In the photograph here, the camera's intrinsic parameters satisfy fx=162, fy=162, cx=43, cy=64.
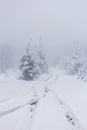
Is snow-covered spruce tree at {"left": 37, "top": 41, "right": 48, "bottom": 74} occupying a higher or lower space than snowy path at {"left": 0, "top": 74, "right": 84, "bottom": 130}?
lower

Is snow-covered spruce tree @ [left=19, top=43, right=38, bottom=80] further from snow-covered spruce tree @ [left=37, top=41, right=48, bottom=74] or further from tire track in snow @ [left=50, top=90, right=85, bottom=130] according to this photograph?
tire track in snow @ [left=50, top=90, right=85, bottom=130]

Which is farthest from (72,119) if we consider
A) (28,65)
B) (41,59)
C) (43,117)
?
(41,59)

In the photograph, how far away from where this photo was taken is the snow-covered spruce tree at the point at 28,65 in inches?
1054

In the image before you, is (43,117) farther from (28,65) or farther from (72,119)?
(28,65)

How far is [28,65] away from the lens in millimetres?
27016

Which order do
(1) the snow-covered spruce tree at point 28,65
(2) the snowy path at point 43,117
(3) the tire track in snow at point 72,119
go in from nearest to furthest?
(2) the snowy path at point 43,117 → (3) the tire track in snow at point 72,119 → (1) the snow-covered spruce tree at point 28,65

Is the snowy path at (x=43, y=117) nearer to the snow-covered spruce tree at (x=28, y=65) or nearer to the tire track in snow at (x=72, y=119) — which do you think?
the tire track in snow at (x=72, y=119)

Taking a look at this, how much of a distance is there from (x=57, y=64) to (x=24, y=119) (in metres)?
56.8

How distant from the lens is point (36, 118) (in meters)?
5.93

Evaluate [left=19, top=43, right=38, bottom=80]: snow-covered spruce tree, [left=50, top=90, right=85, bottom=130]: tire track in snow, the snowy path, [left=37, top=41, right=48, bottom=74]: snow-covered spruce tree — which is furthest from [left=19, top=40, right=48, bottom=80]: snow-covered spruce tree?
[left=50, top=90, right=85, bottom=130]: tire track in snow

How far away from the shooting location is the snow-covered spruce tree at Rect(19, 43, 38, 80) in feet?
87.9


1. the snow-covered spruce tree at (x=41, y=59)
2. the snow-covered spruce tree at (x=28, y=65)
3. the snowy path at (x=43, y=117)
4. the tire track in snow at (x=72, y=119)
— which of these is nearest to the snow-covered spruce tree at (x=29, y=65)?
the snow-covered spruce tree at (x=28, y=65)

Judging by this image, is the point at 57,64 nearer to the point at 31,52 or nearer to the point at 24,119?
the point at 31,52

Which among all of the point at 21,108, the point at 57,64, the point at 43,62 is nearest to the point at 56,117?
the point at 21,108
